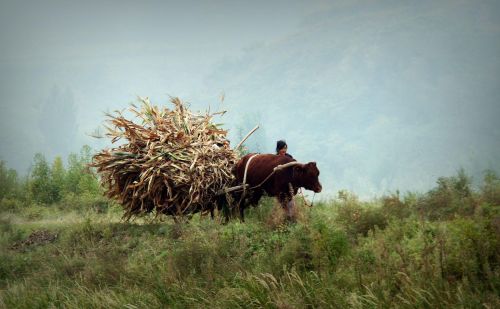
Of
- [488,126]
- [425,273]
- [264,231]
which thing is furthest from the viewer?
[488,126]

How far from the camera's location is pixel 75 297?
7.87 meters

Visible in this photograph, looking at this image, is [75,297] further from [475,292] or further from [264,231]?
[475,292]

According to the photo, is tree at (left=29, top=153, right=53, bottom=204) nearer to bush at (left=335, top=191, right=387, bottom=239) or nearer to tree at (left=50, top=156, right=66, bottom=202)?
tree at (left=50, top=156, right=66, bottom=202)

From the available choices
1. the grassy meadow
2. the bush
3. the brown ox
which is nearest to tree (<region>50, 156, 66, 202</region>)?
the grassy meadow

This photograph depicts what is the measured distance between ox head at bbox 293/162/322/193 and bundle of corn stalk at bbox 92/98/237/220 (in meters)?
1.90

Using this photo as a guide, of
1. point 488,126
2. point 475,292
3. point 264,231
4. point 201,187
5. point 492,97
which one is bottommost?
point 475,292

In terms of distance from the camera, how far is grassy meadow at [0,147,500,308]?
5.96 metres

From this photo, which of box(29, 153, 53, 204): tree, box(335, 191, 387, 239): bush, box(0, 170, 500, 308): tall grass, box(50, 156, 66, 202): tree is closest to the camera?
box(0, 170, 500, 308): tall grass

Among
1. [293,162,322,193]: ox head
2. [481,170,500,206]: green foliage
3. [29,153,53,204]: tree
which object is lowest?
[481,170,500,206]: green foliage

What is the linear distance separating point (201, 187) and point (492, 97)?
208455mm

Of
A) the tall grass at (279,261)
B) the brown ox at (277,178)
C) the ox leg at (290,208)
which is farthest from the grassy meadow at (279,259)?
the brown ox at (277,178)

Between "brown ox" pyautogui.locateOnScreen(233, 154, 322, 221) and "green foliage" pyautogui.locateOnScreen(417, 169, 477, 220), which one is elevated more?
"brown ox" pyautogui.locateOnScreen(233, 154, 322, 221)

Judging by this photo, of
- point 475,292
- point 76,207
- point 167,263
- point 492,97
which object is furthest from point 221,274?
point 492,97

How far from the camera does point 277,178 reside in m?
9.80
